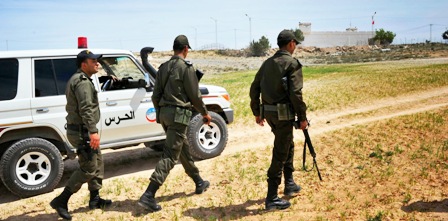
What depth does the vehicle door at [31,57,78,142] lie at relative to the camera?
6.89 metres

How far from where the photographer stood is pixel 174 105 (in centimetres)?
583

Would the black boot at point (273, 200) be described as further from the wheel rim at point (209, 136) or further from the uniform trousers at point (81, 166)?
the wheel rim at point (209, 136)

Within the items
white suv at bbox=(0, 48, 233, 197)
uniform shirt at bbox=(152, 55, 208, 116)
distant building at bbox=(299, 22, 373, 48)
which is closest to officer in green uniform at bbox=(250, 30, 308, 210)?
uniform shirt at bbox=(152, 55, 208, 116)

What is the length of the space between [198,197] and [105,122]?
6.91ft

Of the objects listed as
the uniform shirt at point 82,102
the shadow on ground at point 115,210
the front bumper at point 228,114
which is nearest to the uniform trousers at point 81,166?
the uniform shirt at point 82,102

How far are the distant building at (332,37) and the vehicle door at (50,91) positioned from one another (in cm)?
11563

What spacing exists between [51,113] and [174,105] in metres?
2.35

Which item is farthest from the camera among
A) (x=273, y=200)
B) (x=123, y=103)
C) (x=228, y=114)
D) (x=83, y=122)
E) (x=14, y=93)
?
(x=228, y=114)

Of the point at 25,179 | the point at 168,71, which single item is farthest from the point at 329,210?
the point at 25,179

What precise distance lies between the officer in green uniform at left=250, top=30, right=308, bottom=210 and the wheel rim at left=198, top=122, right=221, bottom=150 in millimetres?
2604

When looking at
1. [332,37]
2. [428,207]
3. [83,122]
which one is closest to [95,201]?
[83,122]

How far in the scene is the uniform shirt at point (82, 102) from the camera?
5402 mm

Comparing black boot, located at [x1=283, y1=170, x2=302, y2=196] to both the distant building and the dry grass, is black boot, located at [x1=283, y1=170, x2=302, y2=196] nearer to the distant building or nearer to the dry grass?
the dry grass

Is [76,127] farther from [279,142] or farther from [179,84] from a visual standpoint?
[279,142]
